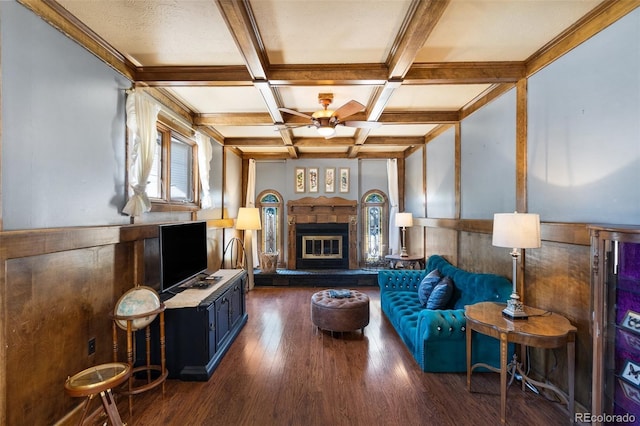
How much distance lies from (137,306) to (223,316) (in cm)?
106

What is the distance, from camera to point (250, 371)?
9.38ft

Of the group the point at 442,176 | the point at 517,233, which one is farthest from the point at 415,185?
the point at 517,233

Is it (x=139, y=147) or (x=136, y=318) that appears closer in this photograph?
(x=136, y=318)

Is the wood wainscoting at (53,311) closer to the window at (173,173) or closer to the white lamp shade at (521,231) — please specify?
the window at (173,173)

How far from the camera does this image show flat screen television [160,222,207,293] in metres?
2.78

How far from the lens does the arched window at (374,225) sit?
685 cm

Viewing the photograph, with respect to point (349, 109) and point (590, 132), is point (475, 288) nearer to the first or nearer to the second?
point (590, 132)

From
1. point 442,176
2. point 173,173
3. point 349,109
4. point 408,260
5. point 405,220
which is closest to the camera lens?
point 349,109

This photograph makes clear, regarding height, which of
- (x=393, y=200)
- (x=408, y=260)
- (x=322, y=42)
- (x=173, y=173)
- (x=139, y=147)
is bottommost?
(x=408, y=260)

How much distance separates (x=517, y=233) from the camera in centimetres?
222

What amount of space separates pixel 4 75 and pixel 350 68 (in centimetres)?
Result: 254

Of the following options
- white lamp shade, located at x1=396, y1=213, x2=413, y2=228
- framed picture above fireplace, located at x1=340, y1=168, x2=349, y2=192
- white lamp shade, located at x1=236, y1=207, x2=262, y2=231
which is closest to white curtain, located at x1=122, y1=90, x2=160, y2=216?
white lamp shade, located at x1=236, y1=207, x2=262, y2=231

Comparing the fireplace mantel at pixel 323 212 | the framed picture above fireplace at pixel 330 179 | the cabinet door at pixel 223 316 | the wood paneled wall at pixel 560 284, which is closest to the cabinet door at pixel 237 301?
the cabinet door at pixel 223 316

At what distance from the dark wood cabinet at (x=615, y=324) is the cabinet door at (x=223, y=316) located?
122 inches
